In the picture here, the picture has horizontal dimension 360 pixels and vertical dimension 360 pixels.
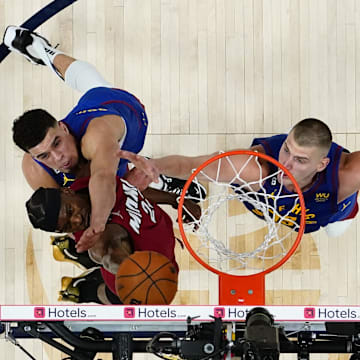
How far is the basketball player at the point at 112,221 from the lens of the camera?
2881 mm

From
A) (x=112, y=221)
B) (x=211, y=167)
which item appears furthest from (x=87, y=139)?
(x=211, y=167)

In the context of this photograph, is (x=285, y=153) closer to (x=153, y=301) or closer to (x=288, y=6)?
(x=153, y=301)

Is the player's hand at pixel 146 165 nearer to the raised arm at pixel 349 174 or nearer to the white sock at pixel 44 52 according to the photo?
the raised arm at pixel 349 174

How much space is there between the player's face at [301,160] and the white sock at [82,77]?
55.2 inches

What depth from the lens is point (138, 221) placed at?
11.0ft

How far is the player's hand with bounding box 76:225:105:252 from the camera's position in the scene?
3002 millimetres

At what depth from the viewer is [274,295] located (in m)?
4.43

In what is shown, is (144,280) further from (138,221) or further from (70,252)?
(70,252)

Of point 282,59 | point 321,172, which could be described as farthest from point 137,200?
point 282,59

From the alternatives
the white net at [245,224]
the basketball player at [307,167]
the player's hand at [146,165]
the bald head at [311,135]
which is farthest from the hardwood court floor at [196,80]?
the bald head at [311,135]

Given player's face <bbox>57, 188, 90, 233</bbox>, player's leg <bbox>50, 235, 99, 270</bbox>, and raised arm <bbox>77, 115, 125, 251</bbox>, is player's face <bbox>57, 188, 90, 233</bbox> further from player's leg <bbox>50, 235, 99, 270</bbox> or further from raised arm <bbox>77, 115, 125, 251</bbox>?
player's leg <bbox>50, 235, 99, 270</bbox>

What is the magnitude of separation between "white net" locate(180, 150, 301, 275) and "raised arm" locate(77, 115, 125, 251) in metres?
0.52

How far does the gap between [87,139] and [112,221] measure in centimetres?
48

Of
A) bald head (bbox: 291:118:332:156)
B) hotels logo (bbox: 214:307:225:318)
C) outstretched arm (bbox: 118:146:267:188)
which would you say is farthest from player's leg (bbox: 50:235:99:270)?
bald head (bbox: 291:118:332:156)
